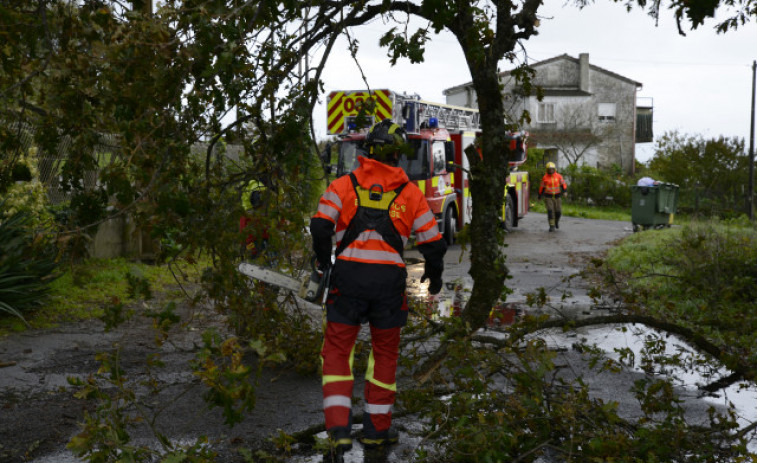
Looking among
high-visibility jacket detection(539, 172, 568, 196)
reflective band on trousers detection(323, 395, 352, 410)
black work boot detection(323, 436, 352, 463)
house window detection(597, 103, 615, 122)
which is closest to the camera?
black work boot detection(323, 436, 352, 463)

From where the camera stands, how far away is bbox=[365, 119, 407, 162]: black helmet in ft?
15.1

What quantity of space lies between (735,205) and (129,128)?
2546 cm

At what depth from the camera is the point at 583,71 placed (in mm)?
48000

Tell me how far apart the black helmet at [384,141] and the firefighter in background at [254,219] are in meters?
1.04

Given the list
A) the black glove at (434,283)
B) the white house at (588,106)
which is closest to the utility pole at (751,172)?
the white house at (588,106)

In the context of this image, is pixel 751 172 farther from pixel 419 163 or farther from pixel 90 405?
pixel 90 405

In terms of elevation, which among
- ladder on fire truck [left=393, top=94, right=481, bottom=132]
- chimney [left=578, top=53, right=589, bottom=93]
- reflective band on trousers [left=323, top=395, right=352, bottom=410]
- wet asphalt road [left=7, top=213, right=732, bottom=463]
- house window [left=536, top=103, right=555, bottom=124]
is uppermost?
chimney [left=578, top=53, right=589, bottom=93]

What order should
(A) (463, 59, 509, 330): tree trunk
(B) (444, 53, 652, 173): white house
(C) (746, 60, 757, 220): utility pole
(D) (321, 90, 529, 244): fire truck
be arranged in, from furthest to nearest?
(B) (444, 53, 652, 173): white house → (C) (746, 60, 757, 220): utility pole → (D) (321, 90, 529, 244): fire truck → (A) (463, 59, 509, 330): tree trunk

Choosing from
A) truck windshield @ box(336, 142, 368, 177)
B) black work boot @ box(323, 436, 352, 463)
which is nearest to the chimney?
truck windshield @ box(336, 142, 368, 177)

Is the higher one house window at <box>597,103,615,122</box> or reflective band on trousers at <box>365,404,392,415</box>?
house window at <box>597,103,615,122</box>

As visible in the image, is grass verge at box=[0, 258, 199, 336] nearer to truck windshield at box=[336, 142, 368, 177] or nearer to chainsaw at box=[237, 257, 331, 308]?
chainsaw at box=[237, 257, 331, 308]

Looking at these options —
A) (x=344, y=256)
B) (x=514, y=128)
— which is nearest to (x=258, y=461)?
(x=344, y=256)

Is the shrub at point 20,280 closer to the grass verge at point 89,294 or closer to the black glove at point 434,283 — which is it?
the grass verge at point 89,294

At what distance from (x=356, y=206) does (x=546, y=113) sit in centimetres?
4479
